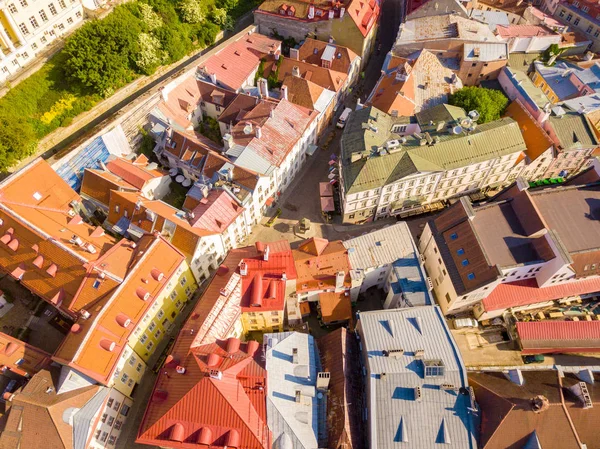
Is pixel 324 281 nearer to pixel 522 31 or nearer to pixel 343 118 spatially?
pixel 343 118

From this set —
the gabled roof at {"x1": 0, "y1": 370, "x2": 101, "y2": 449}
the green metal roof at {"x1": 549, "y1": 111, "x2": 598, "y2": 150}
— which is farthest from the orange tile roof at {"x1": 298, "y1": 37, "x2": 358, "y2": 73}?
the gabled roof at {"x1": 0, "y1": 370, "x2": 101, "y2": 449}

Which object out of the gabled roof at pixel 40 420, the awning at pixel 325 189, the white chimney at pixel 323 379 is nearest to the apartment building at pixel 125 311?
the gabled roof at pixel 40 420

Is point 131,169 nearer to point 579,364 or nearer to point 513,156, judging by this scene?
point 513,156

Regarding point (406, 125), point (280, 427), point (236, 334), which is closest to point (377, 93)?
point (406, 125)

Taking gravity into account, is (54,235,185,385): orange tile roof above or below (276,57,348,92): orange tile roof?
below

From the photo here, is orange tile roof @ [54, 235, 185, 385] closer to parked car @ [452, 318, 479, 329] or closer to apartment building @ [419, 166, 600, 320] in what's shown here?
apartment building @ [419, 166, 600, 320]

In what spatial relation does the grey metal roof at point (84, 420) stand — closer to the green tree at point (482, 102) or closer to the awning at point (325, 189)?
the awning at point (325, 189)
